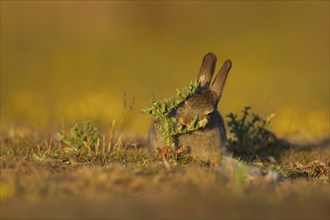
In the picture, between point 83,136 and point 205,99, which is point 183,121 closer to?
point 205,99

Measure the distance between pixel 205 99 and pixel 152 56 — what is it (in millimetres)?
14688

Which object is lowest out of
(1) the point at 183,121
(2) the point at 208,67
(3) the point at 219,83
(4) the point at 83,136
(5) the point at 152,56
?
(4) the point at 83,136

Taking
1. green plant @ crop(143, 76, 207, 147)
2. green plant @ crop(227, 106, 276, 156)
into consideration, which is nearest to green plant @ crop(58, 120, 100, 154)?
green plant @ crop(143, 76, 207, 147)

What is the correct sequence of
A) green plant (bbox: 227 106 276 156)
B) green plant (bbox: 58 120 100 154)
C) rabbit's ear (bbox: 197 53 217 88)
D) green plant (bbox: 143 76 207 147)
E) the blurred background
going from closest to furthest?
green plant (bbox: 143 76 207 147) < green plant (bbox: 58 120 100 154) < rabbit's ear (bbox: 197 53 217 88) < green plant (bbox: 227 106 276 156) < the blurred background

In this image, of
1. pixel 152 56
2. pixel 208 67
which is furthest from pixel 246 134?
pixel 152 56

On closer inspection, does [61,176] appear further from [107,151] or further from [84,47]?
[84,47]

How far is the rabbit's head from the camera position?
9547 millimetres

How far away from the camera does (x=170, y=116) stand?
958 centimetres

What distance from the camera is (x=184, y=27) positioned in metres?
29.1

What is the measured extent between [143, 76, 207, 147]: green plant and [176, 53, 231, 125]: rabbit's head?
10 centimetres

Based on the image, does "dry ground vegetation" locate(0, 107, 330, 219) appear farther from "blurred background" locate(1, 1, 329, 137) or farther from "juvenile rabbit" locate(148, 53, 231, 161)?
"blurred background" locate(1, 1, 329, 137)

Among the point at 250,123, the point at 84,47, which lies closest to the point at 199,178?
the point at 250,123

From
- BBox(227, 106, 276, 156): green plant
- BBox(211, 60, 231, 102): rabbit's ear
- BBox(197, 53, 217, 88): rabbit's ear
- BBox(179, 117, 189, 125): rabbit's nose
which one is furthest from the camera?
BBox(227, 106, 276, 156): green plant

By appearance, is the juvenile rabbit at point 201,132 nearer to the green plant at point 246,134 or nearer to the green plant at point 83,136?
the green plant at point 83,136
